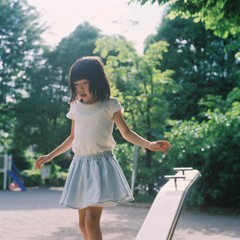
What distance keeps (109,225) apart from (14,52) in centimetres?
1988

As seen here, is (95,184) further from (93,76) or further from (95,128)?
(93,76)

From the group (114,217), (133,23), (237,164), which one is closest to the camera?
(114,217)

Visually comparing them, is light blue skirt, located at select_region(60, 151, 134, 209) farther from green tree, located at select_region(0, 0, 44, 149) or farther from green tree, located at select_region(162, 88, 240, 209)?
green tree, located at select_region(0, 0, 44, 149)

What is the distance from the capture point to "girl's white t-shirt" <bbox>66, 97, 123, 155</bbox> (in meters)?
3.21

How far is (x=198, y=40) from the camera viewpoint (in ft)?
91.0

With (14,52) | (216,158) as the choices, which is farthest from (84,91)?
(14,52)

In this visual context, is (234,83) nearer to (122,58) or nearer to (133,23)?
(133,23)

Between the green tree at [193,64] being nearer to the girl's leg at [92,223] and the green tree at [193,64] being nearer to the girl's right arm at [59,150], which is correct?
the girl's right arm at [59,150]

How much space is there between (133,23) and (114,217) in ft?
26.9

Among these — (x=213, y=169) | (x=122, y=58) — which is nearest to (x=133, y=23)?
(x=122, y=58)

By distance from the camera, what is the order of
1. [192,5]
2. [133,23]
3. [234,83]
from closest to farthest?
[192,5]
[133,23]
[234,83]

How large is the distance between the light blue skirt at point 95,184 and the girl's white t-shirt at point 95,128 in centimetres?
6

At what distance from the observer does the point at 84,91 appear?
3.23m

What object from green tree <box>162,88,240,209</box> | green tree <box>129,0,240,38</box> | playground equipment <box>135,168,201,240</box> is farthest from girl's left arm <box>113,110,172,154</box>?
green tree <box>162,88,240,209</box>
